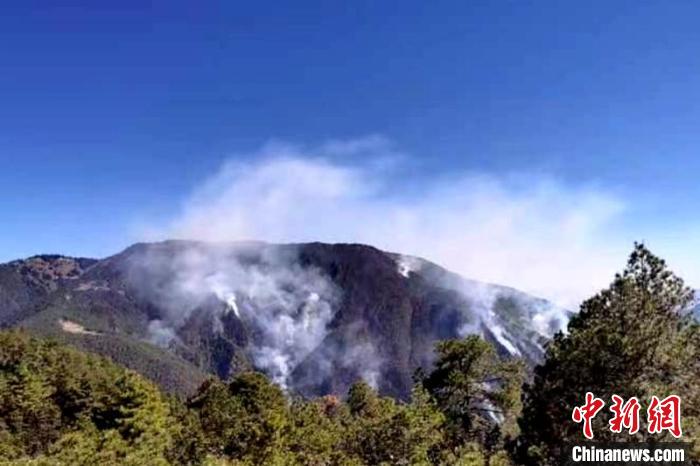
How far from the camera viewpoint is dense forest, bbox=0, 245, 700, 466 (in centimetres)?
3173

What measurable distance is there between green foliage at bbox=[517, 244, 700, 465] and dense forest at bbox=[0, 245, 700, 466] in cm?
6

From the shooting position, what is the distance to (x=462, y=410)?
184ft

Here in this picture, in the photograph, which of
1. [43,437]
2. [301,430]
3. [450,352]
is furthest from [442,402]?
[43,437]

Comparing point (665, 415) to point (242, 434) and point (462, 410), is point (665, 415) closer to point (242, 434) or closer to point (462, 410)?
point (462, 410)

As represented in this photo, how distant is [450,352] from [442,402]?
4.57 metres

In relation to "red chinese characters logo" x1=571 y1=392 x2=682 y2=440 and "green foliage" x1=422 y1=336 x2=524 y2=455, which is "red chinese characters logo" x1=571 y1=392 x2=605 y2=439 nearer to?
"red chinese characters logo" x1=571 y1=392 x2=682 y2=440

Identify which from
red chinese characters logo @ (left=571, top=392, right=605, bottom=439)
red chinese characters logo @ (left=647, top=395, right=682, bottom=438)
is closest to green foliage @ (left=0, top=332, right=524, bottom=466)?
red chinese characters logo @ (left=571, top=392, right=605, bottom=439)

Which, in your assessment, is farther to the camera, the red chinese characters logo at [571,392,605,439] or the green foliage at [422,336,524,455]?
the green foliage at [422,336,524,455]

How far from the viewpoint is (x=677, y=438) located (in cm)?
2966

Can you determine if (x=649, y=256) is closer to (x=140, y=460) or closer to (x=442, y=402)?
(x=442, y=402)

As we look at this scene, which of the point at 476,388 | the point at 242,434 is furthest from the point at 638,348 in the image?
the point at 242,434

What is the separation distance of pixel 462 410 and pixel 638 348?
2684 cm

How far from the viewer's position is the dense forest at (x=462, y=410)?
31734mm

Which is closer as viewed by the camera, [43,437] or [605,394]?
[605,394]
